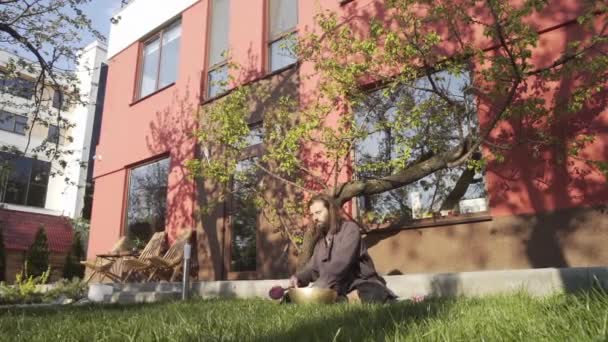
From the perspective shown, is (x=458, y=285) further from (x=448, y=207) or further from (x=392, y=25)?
(x=392, y=25)

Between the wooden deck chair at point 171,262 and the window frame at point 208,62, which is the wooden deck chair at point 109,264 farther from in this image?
the window frame at point 208,62

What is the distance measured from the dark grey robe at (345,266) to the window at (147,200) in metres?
6.89

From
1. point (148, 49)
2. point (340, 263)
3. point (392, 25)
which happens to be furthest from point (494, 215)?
point (148, 49)

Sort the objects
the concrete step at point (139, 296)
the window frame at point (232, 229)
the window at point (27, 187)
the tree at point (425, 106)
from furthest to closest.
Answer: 1. the window at point (27, 187)
2. the window frame at point (232, 229)
3. the concrete step at point (139, 296)
4. the tree at point (425, 106)

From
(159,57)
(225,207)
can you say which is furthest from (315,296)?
(159,57)

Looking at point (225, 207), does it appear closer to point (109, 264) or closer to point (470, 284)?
point (109, 264)

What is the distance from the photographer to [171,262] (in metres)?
9.41

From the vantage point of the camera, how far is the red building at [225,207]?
19.6 ft

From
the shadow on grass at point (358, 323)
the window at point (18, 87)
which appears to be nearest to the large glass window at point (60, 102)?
the window at point (18, 87)

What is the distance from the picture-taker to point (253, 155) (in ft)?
28.5

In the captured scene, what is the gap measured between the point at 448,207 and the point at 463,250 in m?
0.69

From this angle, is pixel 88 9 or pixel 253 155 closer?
pixel 253 155

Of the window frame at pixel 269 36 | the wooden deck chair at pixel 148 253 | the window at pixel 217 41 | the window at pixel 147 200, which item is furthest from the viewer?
the window at pixel 147 200

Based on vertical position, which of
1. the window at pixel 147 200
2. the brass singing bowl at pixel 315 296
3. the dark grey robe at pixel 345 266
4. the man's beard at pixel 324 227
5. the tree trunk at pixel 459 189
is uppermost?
the window at pixel 147 200
